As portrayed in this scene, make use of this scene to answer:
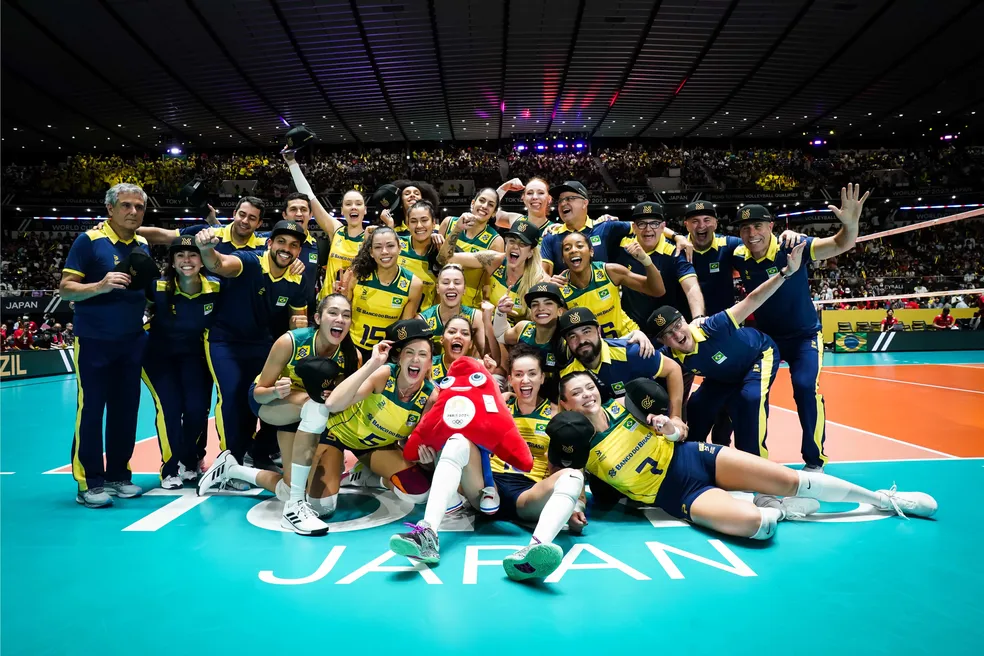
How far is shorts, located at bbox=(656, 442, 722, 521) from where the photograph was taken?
13.4 feet

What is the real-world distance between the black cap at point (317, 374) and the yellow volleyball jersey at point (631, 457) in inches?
77.3

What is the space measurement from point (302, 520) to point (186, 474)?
2.00 m

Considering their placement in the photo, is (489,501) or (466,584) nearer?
(466,584)

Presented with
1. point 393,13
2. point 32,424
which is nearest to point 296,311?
point 32,424

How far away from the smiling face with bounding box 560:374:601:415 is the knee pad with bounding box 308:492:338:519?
2.01m

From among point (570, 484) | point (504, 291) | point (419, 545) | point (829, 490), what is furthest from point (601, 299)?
point (419, 545)

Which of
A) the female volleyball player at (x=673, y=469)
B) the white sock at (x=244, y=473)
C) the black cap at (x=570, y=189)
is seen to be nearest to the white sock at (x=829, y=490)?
the female volleyball player at (x=673, y=469)

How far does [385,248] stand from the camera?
5.27 m

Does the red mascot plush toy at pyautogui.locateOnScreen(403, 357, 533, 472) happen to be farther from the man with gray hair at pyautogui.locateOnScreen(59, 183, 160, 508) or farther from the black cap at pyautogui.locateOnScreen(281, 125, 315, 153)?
the black cap at pyautogui.locateOnScreen(281, 125, 315, 153)

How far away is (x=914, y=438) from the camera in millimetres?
7031

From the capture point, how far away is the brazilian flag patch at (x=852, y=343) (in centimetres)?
1991

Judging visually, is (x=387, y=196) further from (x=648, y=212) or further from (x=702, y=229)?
(x=702, y=229)

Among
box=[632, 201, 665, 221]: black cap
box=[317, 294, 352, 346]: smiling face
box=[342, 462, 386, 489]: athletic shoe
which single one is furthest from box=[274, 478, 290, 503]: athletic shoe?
box=[632, 201, 665, 221]: black cap

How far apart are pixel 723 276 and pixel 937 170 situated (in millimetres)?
35637
